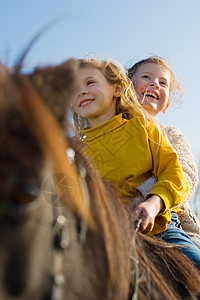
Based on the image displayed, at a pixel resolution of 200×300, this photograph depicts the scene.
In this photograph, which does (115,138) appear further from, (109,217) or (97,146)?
(109,217)

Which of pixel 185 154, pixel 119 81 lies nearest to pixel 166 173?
pixel 185 154

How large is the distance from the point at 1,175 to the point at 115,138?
1580 millimetres

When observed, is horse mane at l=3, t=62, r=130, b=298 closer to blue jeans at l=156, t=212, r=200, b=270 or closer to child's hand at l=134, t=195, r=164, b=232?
child's hand at l=134, t=195, r=164, b=232

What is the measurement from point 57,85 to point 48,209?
34 cm

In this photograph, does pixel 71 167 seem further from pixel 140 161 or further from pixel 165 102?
pixel 165 102

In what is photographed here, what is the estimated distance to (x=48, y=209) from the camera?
34.3 inches

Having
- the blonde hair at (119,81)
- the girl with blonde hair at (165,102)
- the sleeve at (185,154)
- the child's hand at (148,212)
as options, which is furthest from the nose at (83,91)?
the child's hand at (148,212)

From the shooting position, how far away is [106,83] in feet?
8.54

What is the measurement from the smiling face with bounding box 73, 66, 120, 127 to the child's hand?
1017 mm

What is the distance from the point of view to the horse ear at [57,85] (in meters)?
0.81

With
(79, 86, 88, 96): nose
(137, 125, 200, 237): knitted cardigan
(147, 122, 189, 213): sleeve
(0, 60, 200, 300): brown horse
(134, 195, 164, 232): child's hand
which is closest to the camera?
(0, 60, 200, 300): brown horse

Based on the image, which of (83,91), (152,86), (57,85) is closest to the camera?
(57,85)

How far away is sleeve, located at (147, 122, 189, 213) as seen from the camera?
1830 millimetres

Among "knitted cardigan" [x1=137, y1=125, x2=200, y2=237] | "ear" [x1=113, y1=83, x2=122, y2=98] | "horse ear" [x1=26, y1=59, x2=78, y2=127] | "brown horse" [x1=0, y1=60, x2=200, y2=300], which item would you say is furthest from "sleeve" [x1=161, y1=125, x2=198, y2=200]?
"horse ear" [x1=26, y1=59, x2=78, y2=127]
